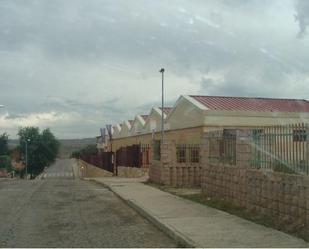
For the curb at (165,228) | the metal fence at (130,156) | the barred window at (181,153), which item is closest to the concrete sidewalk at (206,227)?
the curb at (165,228)

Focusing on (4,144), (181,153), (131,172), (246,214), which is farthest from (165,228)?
(4,144)

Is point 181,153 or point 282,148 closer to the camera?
point 282,148

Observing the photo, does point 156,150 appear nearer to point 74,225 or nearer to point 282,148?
point 74,225

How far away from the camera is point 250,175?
13.8 metres

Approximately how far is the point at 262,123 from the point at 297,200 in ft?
94.7

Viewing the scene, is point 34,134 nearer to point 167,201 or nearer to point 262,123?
point 262,123

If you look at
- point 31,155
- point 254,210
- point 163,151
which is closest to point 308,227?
point 254,210

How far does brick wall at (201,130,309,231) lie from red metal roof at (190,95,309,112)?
76.1 feet

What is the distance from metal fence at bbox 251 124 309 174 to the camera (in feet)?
36.0

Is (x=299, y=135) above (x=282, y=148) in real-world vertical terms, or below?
above

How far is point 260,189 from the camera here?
13047 millimetres

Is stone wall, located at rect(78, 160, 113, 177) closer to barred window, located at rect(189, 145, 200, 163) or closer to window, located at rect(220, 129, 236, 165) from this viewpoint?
barred window, located at rect(189, 145, 200, 163)

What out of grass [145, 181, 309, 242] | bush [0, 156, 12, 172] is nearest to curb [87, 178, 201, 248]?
grass [145, 181, 309, 242]

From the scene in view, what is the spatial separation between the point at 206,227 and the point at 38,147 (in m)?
98.9
